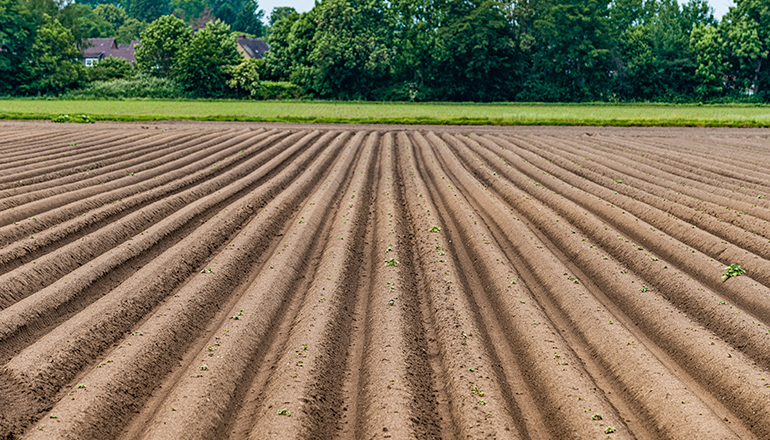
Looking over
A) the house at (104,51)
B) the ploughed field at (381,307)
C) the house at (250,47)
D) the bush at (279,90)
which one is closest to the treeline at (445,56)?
the bush at (279,90)

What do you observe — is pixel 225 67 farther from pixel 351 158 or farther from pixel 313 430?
pixel 313 430

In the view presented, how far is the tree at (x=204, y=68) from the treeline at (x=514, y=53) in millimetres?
5928

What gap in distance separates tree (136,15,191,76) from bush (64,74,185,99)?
3090 mm

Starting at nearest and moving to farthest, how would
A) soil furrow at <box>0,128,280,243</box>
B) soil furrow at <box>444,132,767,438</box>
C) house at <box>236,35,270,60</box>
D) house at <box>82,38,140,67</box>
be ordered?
soil furrow at <box>444,132,767,438</box> → soil furrow at <box>0,128,280,243</box> → house at <box>236,35,270,60</box> → house at <box>82,38,140,67</box>

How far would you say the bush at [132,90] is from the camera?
52.9 meters

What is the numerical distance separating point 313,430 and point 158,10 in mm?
135641

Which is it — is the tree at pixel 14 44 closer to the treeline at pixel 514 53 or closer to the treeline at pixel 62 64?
the treeline at pixel 62 64

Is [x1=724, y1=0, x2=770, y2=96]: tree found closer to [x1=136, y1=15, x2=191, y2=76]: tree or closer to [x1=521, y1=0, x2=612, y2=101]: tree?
[x1=521, y1=0, x2=612, y2=101]: tree

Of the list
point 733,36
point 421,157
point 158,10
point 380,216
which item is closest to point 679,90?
point 733,36

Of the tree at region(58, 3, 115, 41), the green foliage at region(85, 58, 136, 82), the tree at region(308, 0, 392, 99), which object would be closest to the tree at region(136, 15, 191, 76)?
the green foliage at region(85, 58, 136, 82)

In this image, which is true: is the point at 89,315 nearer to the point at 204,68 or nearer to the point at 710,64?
the point at 204,68

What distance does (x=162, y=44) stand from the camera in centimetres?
5722

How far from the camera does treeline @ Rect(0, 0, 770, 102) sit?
54.7m

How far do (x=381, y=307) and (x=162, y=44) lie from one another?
5722 cm
